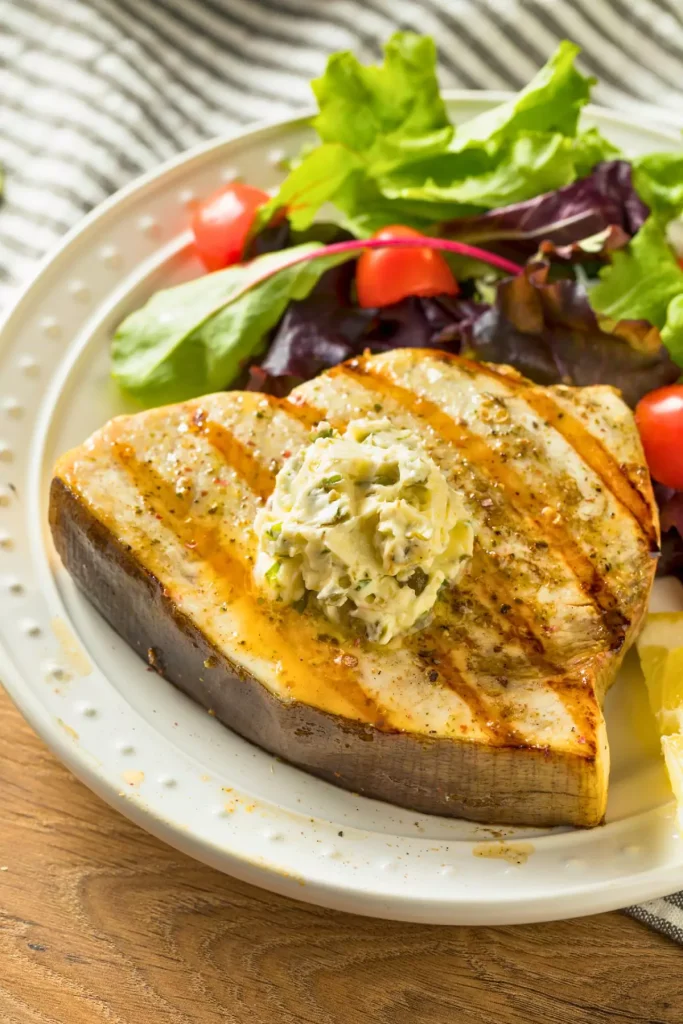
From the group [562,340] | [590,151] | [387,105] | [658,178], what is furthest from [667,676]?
[387,105]

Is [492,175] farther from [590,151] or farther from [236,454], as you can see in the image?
[236,454]

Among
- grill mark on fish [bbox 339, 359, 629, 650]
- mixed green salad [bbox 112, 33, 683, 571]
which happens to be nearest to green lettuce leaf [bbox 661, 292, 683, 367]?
mixed green salad [bbox 112, 33, 683, 571]

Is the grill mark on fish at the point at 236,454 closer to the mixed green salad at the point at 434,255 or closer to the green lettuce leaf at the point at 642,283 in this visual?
the mixed green salad at the point at 434,255

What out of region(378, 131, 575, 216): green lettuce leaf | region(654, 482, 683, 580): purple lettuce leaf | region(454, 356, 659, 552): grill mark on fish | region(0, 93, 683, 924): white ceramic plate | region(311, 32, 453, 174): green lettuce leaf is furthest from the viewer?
region(311, 32, 453, 174): green lettuce leaf

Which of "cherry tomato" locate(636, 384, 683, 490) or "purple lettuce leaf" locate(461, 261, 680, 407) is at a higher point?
"purple lettuce leaf" locate(461, 261, 680, 407)

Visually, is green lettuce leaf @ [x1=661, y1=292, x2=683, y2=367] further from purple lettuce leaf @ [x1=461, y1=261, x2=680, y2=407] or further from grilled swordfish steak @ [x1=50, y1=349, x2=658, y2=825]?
grilled swordfish steak @ [x1=50, y1=349, x2=658, y2=825]

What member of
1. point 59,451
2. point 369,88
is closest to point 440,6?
point 369,88
